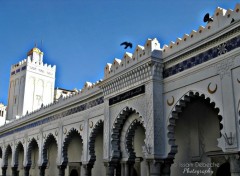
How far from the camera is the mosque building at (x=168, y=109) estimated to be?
591 cm

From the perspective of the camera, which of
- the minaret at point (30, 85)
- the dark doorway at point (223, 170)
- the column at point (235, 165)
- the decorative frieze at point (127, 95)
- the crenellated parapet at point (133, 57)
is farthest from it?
the minaret at point (30, 85)

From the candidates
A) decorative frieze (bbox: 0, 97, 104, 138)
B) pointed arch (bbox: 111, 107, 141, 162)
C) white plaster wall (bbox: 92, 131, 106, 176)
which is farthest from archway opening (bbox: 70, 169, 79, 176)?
pointed arch (bbox: 111, 107, 141, 162)

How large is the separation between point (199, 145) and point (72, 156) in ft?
20.8

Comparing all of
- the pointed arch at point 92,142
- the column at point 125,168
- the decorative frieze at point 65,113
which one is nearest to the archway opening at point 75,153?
the decorative frieze at point 65,113

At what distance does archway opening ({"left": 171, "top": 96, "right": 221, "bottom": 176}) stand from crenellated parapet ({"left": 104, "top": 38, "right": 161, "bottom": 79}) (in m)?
1.58

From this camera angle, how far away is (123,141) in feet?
26.9

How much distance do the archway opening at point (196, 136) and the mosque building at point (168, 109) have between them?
0.02 meters

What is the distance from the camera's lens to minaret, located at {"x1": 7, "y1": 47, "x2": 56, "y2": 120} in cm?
2159

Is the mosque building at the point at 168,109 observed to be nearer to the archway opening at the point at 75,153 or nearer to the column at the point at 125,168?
the column at the point at 125,168

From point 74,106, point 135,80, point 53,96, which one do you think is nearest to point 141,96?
point 135,80

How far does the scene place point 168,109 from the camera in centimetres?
709

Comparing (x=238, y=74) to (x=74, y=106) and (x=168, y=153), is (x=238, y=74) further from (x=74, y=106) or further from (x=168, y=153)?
(x=74, y=106)

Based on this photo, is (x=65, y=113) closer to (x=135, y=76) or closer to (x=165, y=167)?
(x=135, y=76)

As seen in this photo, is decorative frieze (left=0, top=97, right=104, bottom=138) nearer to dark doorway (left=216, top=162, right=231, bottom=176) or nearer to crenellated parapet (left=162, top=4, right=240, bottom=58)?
crenellated parapet (left=162, top=4, right=240, bottom=58)
